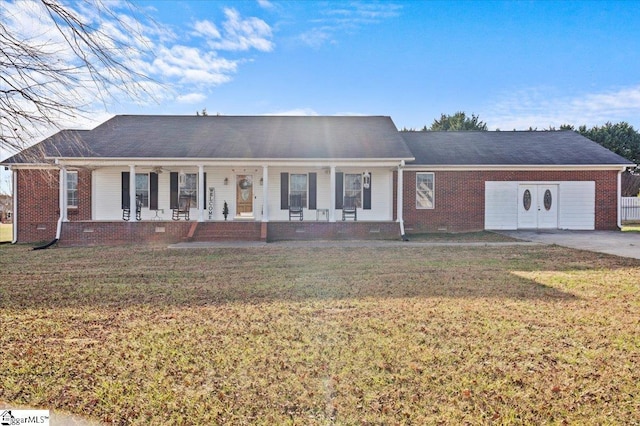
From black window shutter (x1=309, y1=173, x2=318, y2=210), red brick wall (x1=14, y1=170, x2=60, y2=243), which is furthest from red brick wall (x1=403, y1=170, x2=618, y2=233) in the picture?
red brick wall (x1=14, y1=170, x2=60, y2=243)

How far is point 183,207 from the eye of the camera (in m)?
16.7

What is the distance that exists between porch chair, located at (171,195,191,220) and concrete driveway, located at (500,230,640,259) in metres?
13.1

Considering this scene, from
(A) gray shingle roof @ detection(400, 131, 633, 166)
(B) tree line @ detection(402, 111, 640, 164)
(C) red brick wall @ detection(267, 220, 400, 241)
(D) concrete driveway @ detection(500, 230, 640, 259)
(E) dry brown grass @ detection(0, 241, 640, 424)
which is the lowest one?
(E) dry brown grass @ detection(0, 241, 640, 424)

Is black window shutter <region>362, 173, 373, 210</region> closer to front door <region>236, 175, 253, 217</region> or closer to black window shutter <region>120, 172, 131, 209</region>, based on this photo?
front door <region>236, 175, 253, 217</region>

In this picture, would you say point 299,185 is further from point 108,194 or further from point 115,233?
point 108,194

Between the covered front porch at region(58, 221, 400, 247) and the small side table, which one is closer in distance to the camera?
the covered front porch at region(58, 221, 400, 247)

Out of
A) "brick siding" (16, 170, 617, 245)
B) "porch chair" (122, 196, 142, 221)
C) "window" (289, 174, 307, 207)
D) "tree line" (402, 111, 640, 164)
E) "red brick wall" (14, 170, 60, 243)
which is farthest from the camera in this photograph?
"tree line" (402, 111, 640, 164)

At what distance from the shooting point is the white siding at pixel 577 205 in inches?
694

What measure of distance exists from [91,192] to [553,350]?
1757cm

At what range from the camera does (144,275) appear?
8109mm

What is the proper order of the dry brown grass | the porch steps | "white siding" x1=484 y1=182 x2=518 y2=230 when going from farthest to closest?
1. "white siding" x1=484 y1=182 x2=518 y2=230
2. the porch steps
3. the dry brown grass

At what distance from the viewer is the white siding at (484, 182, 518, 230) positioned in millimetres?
17625

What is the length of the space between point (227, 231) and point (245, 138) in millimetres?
4897

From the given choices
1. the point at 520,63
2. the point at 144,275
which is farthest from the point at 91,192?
the point at 520,63
